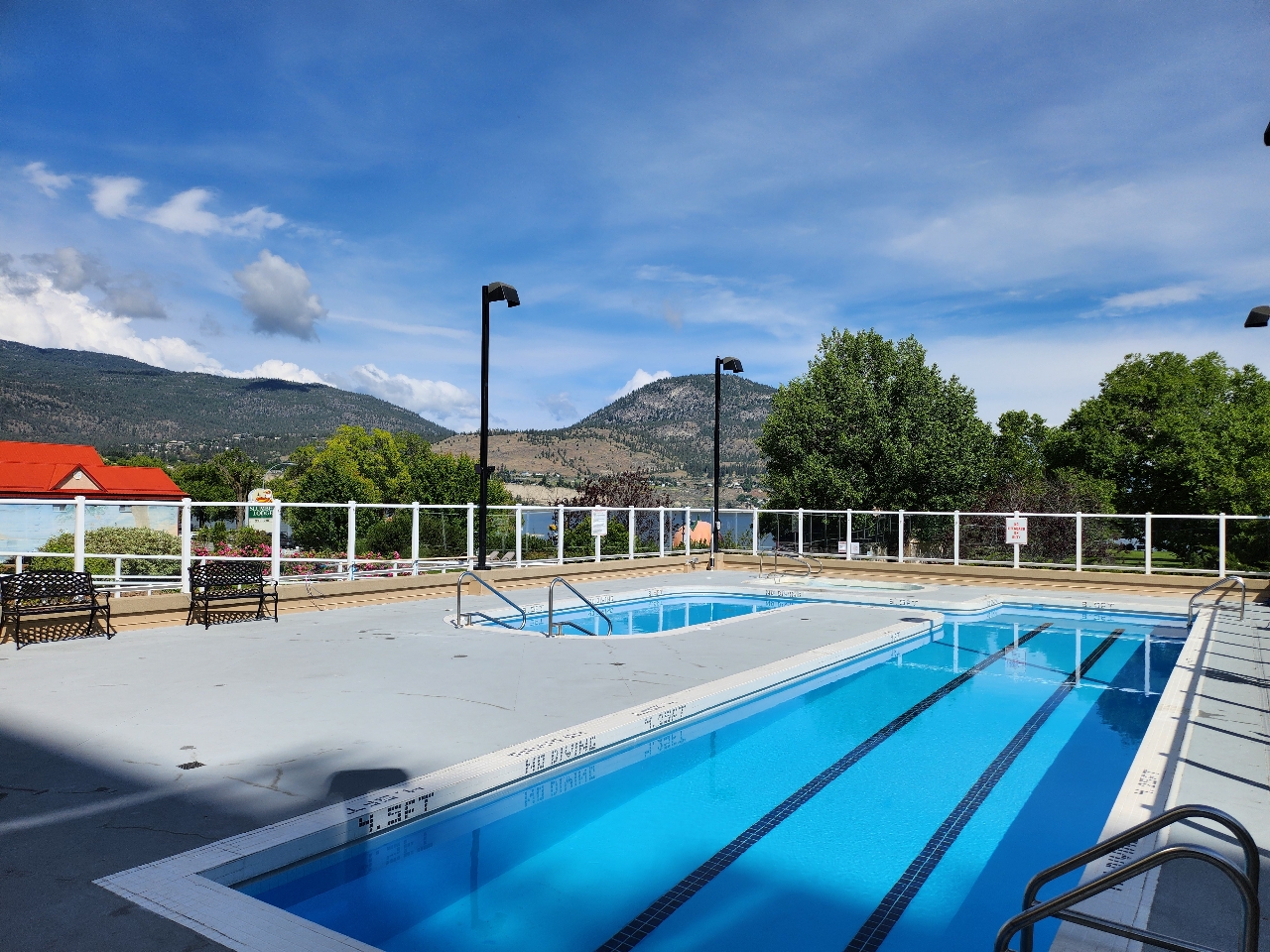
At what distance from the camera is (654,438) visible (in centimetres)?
10456

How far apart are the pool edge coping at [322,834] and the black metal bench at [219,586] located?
254 inches

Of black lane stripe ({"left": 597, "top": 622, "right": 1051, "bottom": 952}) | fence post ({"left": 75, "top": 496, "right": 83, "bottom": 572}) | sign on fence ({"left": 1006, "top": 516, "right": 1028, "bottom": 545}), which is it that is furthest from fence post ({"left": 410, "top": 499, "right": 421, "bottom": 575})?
sign on fence ({"left": 1006, "top": 516, "right": 1028, "bottom": 545})

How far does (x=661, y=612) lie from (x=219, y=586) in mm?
7522

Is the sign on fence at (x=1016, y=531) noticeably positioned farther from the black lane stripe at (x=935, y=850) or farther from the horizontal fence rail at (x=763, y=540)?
the black lane stripe at (x=935, y=850)

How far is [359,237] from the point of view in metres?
27.6

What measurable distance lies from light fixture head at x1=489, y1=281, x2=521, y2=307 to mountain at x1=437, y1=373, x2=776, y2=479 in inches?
2817

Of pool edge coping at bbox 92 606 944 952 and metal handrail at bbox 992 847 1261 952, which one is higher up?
metal handrail at bbox 992 847 1261 952

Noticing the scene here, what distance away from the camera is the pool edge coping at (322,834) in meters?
2.89

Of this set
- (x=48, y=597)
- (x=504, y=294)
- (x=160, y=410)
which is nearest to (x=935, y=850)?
(x=48, y=597)

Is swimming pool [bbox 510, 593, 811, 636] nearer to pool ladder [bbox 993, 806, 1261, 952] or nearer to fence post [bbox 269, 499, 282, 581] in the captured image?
fence post [bbox 269, 499, 282, 581]

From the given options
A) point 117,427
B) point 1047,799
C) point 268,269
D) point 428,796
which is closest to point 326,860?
point 428,796

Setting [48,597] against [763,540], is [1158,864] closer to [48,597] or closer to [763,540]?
[48,597]

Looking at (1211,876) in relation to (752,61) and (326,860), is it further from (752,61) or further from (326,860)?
(752,61)

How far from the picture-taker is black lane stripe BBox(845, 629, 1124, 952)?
3.82m
